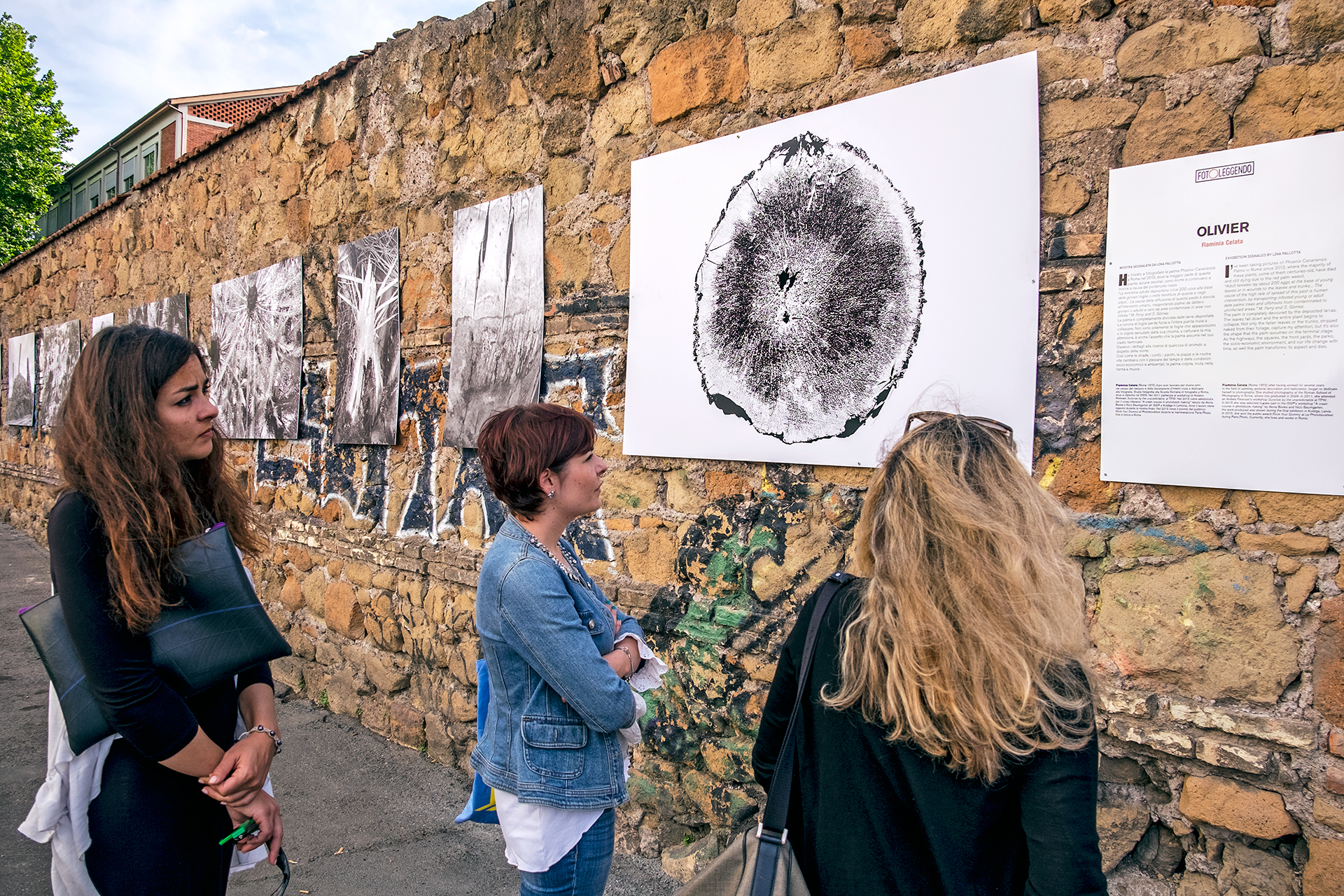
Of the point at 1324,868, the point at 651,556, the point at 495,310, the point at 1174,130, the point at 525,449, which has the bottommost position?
the point at 1324,868

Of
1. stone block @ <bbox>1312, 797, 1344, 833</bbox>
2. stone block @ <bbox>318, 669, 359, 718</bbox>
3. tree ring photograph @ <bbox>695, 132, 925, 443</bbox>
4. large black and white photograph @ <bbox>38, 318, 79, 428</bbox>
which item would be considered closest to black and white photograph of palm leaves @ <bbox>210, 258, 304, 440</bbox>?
stone block @ <bbox>318, 669, 359, 718</bbox>

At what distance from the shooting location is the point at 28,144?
66.9ft

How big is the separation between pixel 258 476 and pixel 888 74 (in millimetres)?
5051

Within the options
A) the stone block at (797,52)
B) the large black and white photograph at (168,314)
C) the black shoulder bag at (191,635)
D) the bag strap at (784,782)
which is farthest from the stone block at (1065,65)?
the large black and white photograph at (168,314)

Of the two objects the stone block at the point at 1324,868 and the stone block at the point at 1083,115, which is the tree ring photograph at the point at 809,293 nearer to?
the stone block at the point at 1083,115

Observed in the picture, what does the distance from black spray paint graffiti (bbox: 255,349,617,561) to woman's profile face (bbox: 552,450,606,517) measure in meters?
1.28

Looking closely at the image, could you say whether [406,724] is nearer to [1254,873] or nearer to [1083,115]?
[1254,873]

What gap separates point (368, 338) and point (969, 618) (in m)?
4.13

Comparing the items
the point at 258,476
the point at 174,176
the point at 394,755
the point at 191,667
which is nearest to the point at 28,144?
the point at 174,176

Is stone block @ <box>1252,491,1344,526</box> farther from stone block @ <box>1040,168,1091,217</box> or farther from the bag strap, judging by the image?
the bag strap

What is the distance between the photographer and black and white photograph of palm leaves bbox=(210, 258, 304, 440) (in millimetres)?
5230

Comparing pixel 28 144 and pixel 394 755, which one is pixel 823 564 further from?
pixel 28 144

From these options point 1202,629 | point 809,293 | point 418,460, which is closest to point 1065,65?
point 809,293

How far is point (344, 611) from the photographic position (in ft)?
15.4
